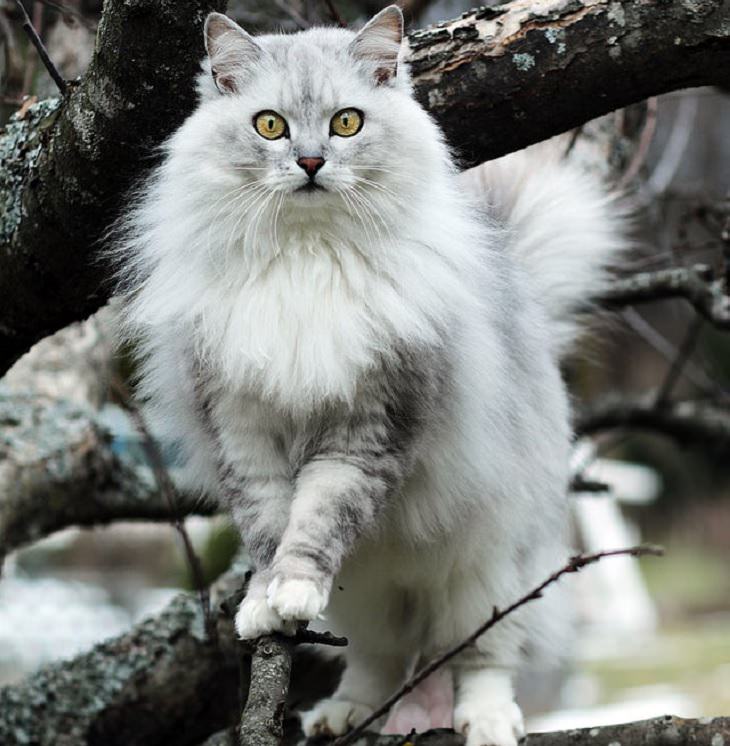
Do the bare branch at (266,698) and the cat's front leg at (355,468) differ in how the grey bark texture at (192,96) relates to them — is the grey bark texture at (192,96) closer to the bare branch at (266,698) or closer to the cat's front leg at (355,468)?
the cat's front leg at (355,468)

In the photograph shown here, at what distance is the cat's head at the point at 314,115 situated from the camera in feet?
7.67

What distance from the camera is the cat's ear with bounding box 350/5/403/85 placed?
8.09ft

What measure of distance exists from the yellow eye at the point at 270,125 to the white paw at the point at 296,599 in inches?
37.1

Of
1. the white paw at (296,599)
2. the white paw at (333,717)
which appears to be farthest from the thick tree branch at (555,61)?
the white paw at (333,717)

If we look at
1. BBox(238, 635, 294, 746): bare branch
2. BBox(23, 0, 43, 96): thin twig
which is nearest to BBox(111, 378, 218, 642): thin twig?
BBox(238, 635, 294, 746): bare branch

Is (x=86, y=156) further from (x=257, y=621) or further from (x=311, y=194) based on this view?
(x=257, y=621)

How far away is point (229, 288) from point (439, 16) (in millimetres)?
4602

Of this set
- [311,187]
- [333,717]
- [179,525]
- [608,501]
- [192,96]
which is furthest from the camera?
[608,501]

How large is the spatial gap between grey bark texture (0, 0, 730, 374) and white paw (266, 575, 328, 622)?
991 mm

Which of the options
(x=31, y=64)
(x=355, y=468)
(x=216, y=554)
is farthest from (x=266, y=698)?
(x=216, y=554)

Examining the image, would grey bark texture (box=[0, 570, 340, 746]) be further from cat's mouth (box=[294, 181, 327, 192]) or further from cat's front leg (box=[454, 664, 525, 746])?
cat's mouth (box=[294, 181, 327, 192])

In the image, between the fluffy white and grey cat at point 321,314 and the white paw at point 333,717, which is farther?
the white paw at point 333,717

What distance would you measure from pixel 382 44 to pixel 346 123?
216mm

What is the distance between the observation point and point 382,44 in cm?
249
